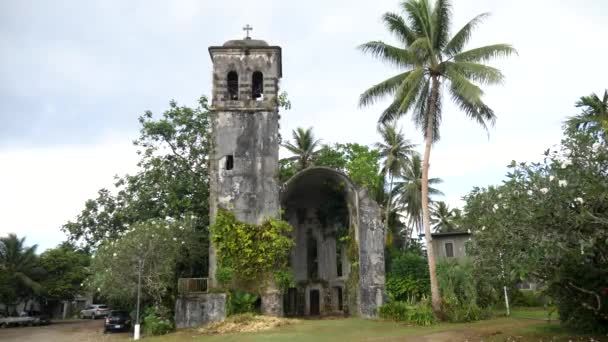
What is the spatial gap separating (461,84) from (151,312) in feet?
55.9

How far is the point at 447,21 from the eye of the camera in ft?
66.9

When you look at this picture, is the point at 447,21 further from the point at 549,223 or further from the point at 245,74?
the point at 549,223

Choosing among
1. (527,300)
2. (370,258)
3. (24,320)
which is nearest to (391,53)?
(370,258)

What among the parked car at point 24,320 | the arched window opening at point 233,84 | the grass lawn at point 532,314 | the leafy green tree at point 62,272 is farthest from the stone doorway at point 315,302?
the parked car at point 24,320

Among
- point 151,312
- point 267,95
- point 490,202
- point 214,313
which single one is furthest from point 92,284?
point 490,202

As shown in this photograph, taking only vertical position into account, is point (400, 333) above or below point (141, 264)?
below

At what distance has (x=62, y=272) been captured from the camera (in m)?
38.3

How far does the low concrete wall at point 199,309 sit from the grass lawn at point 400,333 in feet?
2.03

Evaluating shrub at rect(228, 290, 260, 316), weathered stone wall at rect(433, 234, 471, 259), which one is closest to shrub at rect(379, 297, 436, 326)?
shrub at rect(228, 290, 260, 316)

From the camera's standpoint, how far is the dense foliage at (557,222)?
10.0 meters

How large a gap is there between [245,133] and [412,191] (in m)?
19.4

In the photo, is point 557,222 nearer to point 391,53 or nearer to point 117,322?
point 391,53

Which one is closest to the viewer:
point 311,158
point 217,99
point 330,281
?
point 217,99

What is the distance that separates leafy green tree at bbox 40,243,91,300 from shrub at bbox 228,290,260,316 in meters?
20.7
